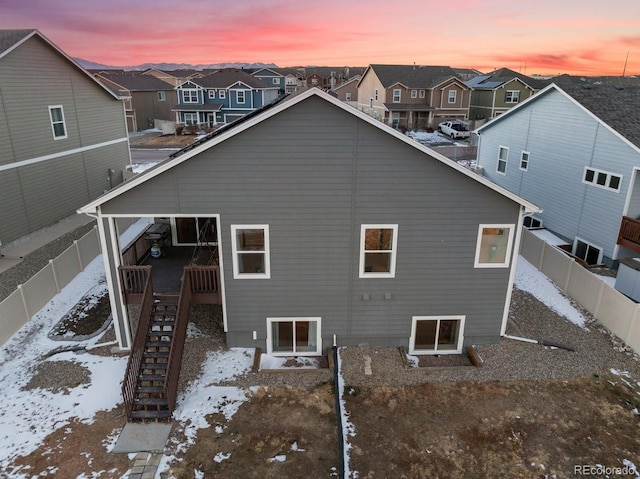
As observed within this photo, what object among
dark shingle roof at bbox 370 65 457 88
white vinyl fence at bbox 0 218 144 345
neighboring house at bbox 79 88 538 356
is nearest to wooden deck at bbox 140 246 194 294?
neighboring house at bbox 79 88 538 356

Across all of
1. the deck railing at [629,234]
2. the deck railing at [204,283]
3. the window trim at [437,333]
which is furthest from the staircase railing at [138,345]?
the deck railing at [629,234]

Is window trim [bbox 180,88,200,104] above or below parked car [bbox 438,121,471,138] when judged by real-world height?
above

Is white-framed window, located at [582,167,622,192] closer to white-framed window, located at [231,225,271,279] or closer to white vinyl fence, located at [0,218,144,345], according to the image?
white-framed window, located at [231,225,271,279]

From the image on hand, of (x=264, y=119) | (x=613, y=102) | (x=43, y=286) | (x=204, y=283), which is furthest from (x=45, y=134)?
(x=613, y=102)

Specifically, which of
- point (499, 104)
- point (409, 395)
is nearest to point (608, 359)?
point (409, 395)

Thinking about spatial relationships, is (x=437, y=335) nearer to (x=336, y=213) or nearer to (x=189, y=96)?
(x=336, y=213)

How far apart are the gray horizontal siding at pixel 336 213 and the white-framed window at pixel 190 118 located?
50.3 m

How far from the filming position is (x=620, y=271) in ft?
49.7

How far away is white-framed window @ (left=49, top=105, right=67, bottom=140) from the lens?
21.6 meters

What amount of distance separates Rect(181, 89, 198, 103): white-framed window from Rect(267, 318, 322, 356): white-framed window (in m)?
52.2

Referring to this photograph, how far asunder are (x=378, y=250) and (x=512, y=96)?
176 ft

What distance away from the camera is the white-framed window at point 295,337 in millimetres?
12539

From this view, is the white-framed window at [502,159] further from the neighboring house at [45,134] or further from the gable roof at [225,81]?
the gable roof at [225,81]

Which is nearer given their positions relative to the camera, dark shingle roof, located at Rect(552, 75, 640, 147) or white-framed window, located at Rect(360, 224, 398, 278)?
white-framed window, located at Rect(360, 224, 398, 278)
